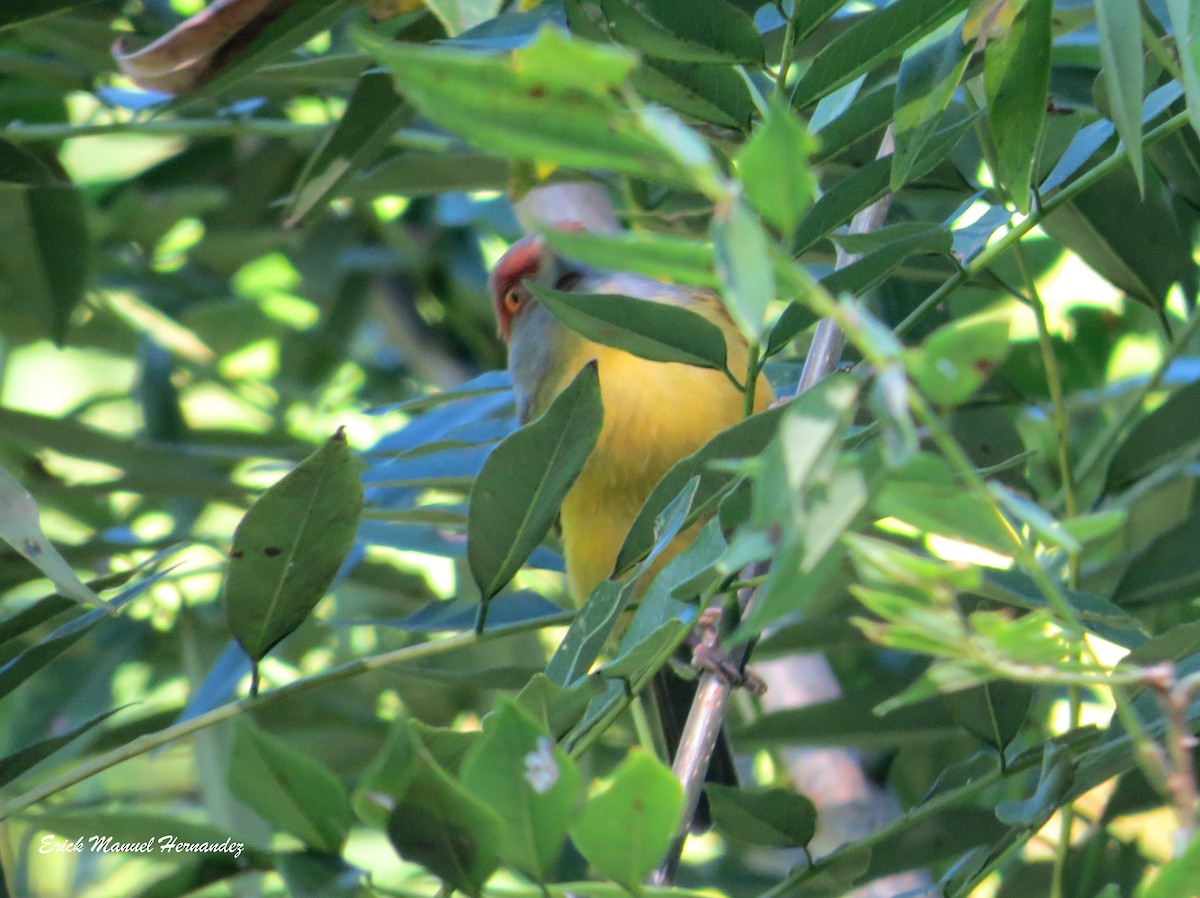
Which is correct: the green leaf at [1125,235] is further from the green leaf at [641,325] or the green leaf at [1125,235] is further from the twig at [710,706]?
the green leaf at [641,325]

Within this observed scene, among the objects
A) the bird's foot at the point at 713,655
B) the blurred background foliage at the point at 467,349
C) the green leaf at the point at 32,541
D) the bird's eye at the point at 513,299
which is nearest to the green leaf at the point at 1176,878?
the blurred background foliage at the point at 467,349

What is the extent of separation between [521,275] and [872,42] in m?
1.31

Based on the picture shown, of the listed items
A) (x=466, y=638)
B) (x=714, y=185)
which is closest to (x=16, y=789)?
(x=466, y=638)

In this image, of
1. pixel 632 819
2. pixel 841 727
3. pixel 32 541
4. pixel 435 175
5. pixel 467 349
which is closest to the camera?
pixel 632 819

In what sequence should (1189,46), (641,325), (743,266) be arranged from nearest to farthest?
(743,266), (1189,46), (641,325)

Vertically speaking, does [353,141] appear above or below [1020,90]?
below

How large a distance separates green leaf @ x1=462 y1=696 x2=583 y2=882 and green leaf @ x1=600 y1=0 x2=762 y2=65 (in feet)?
1.50

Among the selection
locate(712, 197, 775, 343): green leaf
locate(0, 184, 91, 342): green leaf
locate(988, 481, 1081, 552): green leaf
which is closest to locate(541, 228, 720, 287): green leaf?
locate(712, 197, 775, 343): green leaf

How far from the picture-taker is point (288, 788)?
0.86 meters

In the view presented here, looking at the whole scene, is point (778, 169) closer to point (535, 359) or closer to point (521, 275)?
point (535, 359)

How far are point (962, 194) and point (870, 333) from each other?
0.97 meters

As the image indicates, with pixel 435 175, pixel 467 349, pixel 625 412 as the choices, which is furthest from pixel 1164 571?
pixel 467 349

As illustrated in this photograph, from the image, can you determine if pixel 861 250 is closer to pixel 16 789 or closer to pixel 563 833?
pixel 563 833

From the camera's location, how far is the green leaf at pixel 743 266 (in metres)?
0.52
